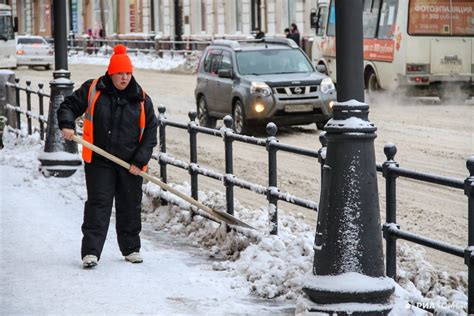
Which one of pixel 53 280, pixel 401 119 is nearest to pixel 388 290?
pixel 53 280

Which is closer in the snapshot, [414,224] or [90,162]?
[90,162]

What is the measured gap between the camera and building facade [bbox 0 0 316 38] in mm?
45375

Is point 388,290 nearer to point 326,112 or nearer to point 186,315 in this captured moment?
point 186,315

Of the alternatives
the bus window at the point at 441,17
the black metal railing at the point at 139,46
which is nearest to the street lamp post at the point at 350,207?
the bus window at the point at 441,17

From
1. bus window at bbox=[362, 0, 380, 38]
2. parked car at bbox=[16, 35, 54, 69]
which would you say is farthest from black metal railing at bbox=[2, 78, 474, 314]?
parked car at bbox=[16, 35, 54, 69]

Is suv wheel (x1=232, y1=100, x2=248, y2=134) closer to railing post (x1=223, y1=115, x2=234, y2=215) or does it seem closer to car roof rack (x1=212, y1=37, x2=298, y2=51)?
car roof rack (x1=212, y1=37, x2=298, y2=51)

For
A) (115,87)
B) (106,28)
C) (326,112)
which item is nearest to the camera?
(115,87)

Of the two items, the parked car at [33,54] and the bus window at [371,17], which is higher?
the bus window at [371,17]

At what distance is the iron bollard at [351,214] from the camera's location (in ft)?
20.2

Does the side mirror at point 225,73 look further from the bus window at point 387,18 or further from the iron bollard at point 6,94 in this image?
the bus window at point 387,18

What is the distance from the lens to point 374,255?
20.4 ft

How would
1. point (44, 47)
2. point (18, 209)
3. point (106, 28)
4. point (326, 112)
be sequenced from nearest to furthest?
1. point (18, 209)
2. point (326, 112)
3. point (44, 47)
4. point (106, 28)

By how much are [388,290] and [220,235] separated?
3.62m

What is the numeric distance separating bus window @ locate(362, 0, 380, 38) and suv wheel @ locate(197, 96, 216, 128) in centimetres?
655
